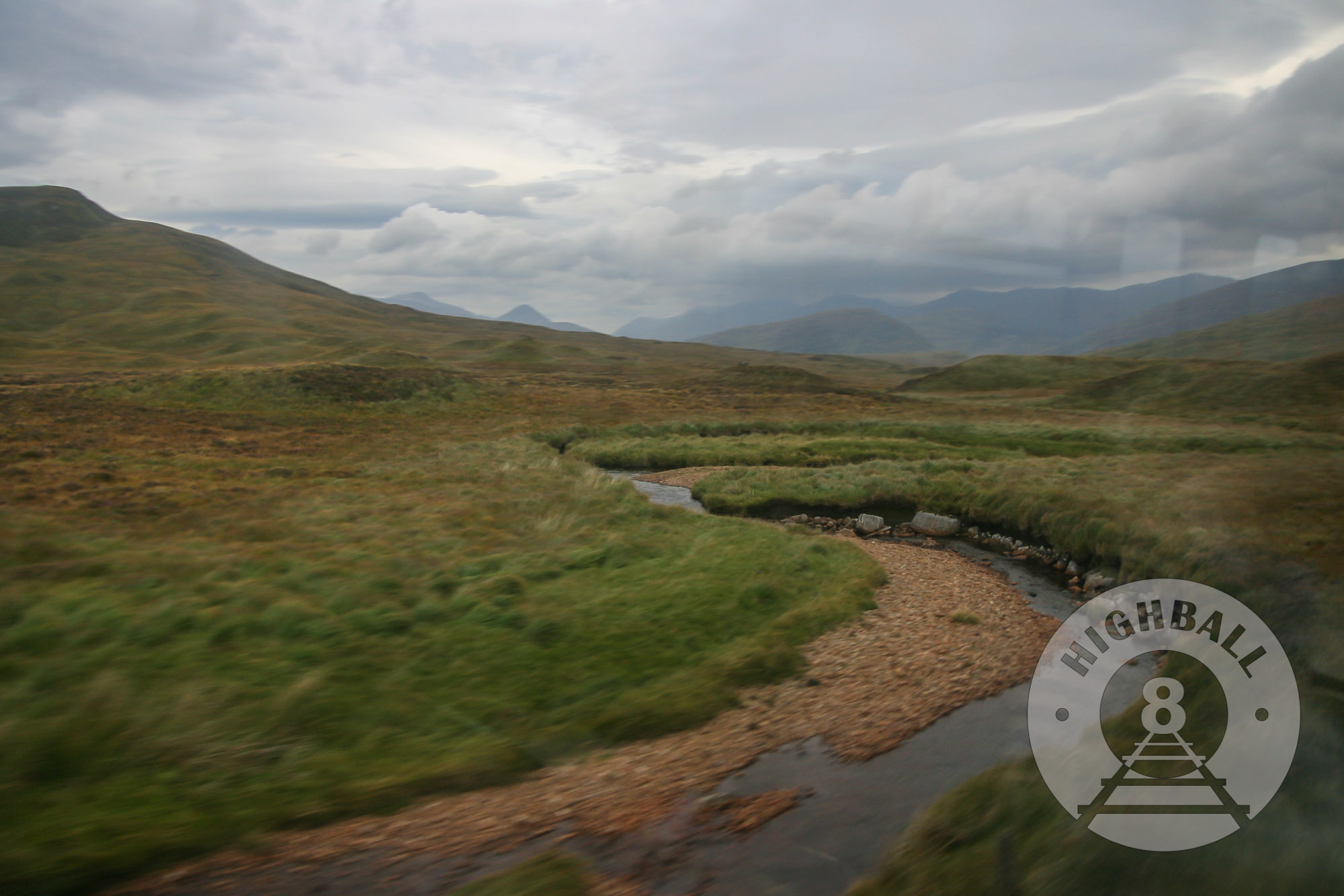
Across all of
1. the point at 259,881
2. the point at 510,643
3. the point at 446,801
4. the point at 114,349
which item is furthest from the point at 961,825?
the point at 114,349

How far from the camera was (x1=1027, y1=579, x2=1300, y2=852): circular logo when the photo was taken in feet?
19.2

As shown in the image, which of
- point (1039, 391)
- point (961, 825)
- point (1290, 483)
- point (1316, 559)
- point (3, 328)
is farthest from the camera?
point (3, 328)

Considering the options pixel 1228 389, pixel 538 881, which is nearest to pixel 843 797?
pixel 538 881

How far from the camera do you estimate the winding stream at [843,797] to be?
6.66 metres

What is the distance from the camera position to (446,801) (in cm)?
769

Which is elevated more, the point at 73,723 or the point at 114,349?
the point at 114,349

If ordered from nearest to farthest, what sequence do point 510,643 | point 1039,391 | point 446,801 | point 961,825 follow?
point 961,825 < point 446,801 < point 510,643 < point 1039,391

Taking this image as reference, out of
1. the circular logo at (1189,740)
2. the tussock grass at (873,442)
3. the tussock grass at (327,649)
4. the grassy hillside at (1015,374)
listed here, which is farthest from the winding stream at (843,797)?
the grassy hillside at (1015,374)

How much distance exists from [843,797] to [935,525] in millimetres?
18760

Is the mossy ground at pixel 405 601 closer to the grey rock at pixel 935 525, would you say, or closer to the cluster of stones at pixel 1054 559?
the cluster of stones at pixel 1054 559

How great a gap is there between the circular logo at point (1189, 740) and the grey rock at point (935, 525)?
48.2 feet

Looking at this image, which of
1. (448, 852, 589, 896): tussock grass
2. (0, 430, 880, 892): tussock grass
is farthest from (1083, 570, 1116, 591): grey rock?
(448, 852, 589, 896): tussock grass

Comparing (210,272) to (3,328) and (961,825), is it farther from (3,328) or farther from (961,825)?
(961,825)

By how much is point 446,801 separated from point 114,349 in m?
120
